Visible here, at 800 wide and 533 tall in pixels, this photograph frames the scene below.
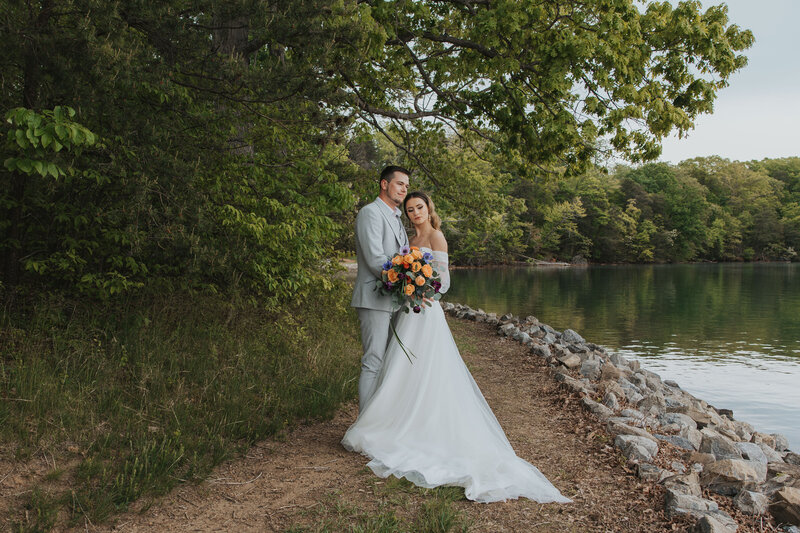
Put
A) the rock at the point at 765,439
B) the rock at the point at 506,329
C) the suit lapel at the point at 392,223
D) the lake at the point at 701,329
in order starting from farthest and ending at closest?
1. the rock at the point at 506,329
2. the lake at the point at 701,329
3. the rock at the point at 765,439
4. the suit lapel at the point at 392,223

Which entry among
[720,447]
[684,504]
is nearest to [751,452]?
[720,447]

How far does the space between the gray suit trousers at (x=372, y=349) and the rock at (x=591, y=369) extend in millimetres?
5423

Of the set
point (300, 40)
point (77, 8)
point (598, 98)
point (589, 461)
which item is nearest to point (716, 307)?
point (598, 98)

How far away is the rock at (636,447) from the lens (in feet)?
16.3

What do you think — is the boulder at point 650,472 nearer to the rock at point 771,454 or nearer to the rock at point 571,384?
the rock at point 571,384

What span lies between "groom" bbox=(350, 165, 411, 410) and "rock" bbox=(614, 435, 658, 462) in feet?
7.84

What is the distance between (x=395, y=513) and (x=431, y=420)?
0.97 metres

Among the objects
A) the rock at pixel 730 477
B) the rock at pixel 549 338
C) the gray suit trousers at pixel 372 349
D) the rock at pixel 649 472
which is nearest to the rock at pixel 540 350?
the rock at pixel 549 338

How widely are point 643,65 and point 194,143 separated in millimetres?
7380

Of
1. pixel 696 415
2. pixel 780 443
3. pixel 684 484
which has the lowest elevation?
pixel 780 443

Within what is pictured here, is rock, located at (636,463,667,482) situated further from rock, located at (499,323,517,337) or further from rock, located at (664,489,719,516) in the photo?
rock, located at (499,323,517,337)

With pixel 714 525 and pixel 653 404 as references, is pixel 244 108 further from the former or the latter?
pixel 653 404

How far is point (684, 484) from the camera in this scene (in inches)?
170

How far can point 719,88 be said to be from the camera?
375 inches
